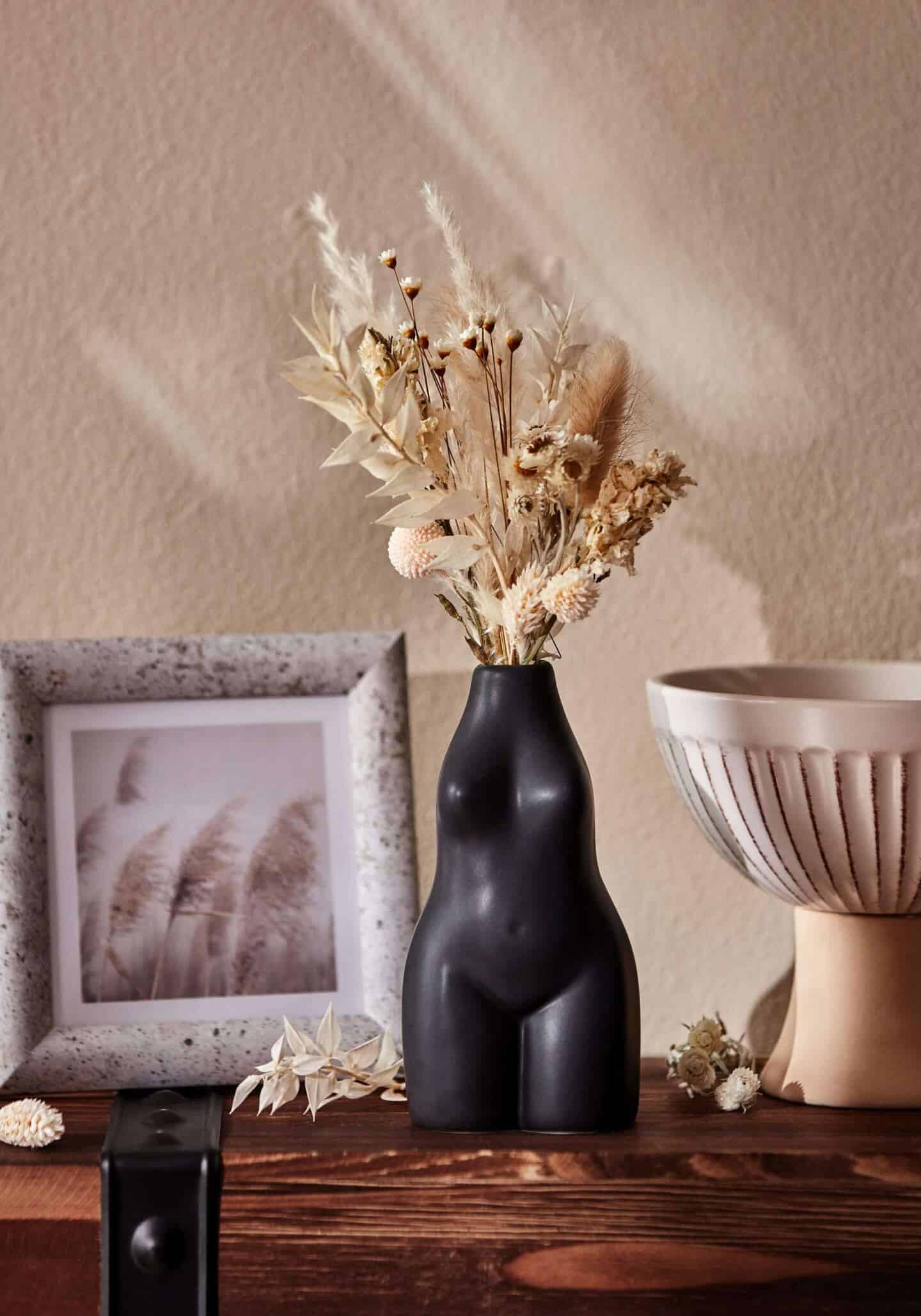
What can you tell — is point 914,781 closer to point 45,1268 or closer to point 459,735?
point 459,735

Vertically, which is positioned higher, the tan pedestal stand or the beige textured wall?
the beige textured wall

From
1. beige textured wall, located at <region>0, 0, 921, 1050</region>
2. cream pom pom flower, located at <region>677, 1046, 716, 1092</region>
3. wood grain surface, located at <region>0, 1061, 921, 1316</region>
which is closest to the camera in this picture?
wood grain surface, located at <region>0, 1061, 921, 1316</region>

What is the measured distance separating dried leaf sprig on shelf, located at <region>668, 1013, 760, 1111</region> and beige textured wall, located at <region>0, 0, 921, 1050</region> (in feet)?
0.54

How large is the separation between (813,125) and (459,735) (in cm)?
60

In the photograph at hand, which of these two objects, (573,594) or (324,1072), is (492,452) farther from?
(324,1072)

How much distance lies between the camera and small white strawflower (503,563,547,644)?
2.49 feet

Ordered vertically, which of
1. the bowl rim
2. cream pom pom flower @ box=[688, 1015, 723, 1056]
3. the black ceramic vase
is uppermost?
the bowl rim

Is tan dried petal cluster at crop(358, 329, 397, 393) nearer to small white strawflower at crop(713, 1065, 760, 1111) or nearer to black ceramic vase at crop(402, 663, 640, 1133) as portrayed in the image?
black ceramic vase at crop(402, 663, 640, 1133)

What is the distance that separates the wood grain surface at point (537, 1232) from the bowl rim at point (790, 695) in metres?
0.26

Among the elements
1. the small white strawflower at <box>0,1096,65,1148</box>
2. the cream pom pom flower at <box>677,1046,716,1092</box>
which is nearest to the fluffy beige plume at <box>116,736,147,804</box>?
the small white strawflower at <box>0,1096,65,1148</box>

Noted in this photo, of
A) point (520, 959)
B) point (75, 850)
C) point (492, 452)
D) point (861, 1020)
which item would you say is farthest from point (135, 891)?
point (861, 1020)

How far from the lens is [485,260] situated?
984mm

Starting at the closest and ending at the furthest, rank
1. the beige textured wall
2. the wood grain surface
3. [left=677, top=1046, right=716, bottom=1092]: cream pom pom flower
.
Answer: the wood grain surface, [left=677, top=1046, right=716, bottom=1092]: cream pom pom flower, the beige textured wall

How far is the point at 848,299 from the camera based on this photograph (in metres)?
1.00
